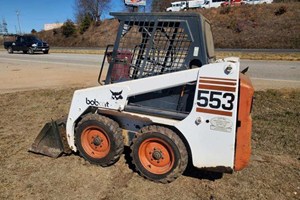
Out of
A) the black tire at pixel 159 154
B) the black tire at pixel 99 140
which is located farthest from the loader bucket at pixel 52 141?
the black tire at pixel 159 154

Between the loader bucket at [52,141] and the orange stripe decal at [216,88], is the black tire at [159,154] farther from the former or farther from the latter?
the loader bucket at [52,141]

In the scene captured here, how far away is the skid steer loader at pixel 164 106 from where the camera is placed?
3080 mm

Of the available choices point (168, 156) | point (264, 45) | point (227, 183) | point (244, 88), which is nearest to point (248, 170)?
point (227, 183)

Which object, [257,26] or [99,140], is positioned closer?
[99,140]

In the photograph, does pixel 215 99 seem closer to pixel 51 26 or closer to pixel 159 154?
pixel 159 154

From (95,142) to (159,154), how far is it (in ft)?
3.23

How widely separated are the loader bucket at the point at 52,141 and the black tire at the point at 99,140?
0.27 metres

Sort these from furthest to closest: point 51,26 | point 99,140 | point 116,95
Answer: point 51,26
point 99,140
point 116,95

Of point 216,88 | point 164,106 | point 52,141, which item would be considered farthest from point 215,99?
point 52,141

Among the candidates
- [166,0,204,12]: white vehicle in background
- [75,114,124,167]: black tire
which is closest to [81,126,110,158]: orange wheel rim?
Answer: [75,114,124,167]: black tire

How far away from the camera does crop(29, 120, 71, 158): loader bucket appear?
13.6ft

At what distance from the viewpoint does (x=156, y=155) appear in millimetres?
3545

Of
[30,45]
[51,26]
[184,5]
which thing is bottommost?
A: [30,45]

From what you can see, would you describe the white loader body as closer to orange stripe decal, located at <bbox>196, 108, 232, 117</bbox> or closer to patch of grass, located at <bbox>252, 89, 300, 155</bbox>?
orange stripe decal, located at <bbox>196, 108, 232, 117</bbox>
